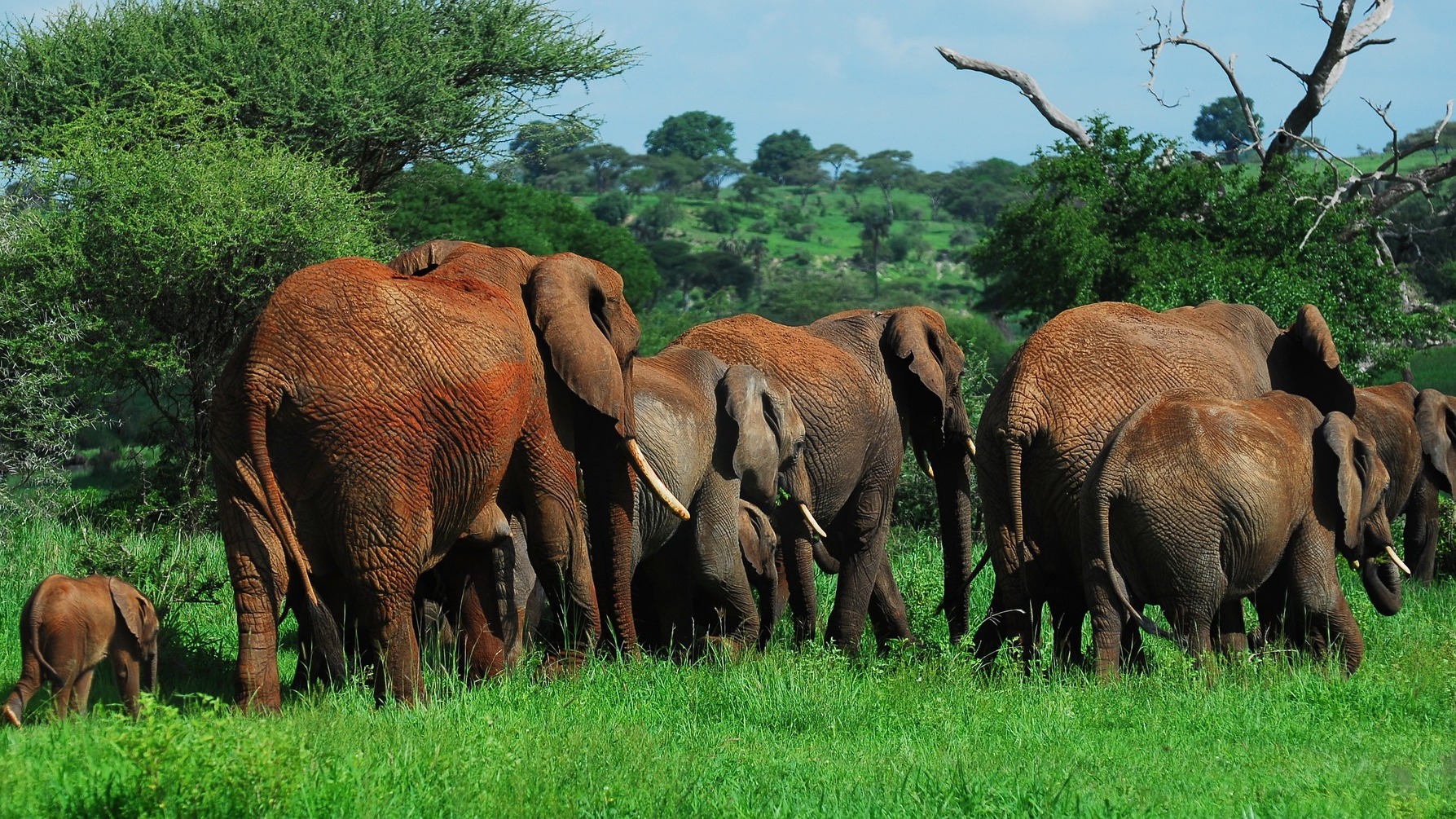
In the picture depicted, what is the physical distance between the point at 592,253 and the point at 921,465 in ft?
116

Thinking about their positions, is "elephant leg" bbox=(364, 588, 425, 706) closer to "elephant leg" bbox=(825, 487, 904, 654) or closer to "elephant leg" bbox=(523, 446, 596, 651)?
"elephant leg" bbox=(523, 446, 596, 651)

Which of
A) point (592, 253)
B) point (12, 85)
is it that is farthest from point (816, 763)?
point (592, 253)

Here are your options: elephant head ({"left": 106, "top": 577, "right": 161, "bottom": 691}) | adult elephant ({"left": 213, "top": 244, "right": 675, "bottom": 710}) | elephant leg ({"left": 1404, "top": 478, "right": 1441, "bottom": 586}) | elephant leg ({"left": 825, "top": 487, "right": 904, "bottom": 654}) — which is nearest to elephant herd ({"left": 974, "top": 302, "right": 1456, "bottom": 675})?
elephant leg ({"left": 825, "top": 487, "right": 904, "bottom": 654})

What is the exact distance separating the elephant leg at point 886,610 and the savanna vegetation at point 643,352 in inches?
21.1

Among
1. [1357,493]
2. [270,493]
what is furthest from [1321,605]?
[270,493]

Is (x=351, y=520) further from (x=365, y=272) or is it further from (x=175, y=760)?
(x=175, y=760)

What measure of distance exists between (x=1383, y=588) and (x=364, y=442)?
6403 millimetres

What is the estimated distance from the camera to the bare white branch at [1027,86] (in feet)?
85.9

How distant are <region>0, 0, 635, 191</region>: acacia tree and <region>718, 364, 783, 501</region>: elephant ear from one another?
13.0 metres

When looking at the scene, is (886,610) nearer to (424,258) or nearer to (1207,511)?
(1207,511)

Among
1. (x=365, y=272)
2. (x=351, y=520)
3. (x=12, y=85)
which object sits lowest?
(x=351, y=520)

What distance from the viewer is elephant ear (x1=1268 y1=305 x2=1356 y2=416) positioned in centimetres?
1025

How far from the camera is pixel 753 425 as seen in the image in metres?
9.04

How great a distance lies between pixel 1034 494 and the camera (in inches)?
358
